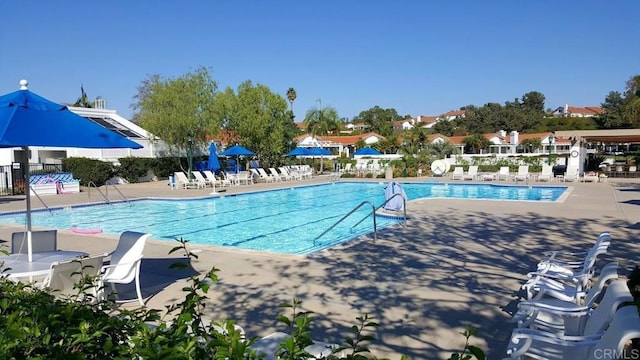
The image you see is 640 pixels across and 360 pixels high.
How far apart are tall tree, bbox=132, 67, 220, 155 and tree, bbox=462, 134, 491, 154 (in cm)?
3869

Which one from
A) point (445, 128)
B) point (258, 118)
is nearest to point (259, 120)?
point (258, 118)

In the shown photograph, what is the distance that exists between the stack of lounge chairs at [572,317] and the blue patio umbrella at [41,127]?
484 cm

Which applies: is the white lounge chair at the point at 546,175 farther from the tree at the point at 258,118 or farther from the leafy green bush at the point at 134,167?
the leafy green bush at the point at 134,167

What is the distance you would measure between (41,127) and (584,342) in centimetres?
551

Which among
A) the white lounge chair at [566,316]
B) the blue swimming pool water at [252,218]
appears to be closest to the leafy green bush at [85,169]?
the blue swimming pool water at [252,218]

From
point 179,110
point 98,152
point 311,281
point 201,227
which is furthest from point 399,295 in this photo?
point 98,152

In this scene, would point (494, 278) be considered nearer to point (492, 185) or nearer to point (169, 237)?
point (169, 237)

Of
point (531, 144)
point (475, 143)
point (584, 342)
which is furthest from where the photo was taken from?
point (531, 144)

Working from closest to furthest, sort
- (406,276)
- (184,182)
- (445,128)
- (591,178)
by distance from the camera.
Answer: (406,276), (591,178), (184,182), (445,128)

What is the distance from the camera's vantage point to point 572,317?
166 inches

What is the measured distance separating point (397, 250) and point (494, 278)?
2253 millimetres

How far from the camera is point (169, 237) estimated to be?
12.3 m

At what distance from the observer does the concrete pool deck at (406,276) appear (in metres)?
4.71

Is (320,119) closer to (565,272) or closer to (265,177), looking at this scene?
(265,177)
